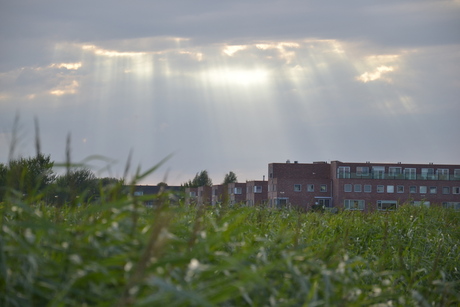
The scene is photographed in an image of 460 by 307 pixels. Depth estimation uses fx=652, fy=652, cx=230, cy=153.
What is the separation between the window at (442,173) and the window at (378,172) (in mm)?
7895

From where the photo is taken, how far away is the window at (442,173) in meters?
89.1

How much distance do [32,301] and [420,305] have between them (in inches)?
81.4

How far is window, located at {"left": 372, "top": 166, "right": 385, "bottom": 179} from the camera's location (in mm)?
87750

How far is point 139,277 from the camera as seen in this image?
1.73m

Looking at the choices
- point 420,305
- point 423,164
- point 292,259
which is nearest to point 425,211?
point 420,305

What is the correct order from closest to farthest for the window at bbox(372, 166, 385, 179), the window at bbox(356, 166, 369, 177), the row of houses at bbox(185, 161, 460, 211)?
the row of houses at bbox(185, 161, 460, 211)
the window at bbox(356, 166, 369, 177)
the window at bbox(372, 166, 385, 179)

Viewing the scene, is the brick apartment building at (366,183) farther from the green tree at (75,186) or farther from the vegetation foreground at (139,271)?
the vegetation foreground at (139,271)

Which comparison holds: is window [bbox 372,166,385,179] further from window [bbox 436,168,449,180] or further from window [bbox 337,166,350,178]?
window [bbox 436,168,449,180]

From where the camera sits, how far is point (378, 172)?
289 ft

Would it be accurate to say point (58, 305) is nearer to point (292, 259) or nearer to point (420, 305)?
point (292, 259)

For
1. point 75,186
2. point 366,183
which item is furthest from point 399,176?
point 75,186

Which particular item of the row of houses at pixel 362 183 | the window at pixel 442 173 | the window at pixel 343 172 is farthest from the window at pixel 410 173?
the window at pixel 343 172

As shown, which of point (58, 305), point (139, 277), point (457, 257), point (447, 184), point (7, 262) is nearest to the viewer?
point (139, 277)

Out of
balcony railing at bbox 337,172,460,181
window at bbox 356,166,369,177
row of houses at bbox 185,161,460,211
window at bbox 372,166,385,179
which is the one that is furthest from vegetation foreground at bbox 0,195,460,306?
window at bbox 372,166,385,179
